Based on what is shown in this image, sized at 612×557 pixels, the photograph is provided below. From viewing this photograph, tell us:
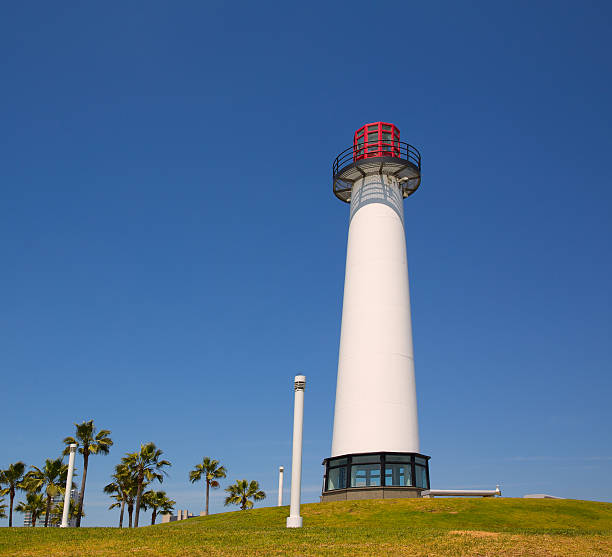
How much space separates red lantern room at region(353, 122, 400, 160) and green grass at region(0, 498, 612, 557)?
79.8 feet

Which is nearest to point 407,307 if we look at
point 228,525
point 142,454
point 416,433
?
point 416,433

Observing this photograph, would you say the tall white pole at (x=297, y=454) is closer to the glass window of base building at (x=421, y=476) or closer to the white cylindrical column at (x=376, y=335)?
the white cylindrical column at (x=376, y=335)

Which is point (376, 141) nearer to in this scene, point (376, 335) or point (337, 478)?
point (376, 335)

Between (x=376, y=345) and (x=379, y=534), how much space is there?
16694 millimetres

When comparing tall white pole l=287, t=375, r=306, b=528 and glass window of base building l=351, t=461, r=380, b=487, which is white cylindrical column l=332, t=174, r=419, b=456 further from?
tall white pole l=287, t=375, r=306, b=528

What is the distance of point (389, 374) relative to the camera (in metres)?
38.2

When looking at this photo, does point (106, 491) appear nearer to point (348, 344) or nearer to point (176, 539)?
point (348, 344)

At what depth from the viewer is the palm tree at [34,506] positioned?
74750 millimetres

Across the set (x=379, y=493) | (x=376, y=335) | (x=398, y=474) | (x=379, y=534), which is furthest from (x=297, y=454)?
(x=376, y=335)

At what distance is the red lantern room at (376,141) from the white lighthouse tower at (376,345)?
0.24 feet

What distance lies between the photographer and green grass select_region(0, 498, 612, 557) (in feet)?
65.5

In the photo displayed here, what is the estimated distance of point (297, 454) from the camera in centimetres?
2478

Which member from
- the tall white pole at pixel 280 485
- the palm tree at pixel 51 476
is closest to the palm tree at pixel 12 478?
the palm tree at pixel 51 476

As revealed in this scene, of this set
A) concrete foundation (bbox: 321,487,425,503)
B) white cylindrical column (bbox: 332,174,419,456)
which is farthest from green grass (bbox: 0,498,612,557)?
white cylindrical column (bbox: 332,174,419,456)
